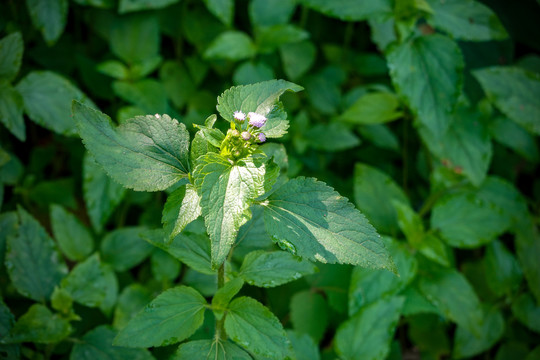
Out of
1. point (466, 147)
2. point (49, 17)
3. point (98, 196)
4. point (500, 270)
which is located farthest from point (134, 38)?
point (500, 270)

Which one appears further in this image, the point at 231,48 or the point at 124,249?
the point at 231,48

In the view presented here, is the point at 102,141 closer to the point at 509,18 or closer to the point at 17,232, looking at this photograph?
the point at 17,232

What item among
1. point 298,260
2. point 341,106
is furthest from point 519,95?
point 298,260

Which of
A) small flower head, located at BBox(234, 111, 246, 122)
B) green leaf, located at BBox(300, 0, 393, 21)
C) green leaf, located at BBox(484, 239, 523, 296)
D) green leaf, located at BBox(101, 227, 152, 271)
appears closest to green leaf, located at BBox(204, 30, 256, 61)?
green leaf, located at BBox(300, 0, 393, 21)

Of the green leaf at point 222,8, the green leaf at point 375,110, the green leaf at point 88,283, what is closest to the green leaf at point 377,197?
the green leaf at point 375,110

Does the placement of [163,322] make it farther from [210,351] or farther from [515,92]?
[515,92]
